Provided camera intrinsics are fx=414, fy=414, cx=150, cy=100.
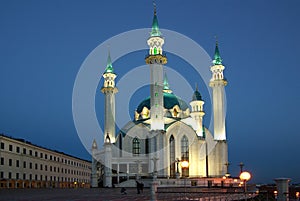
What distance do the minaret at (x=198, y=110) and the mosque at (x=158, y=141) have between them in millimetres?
35

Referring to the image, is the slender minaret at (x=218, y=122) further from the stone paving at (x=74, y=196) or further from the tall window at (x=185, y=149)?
the stone paving at (x=74, y=196)

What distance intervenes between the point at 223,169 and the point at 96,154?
20732 mm

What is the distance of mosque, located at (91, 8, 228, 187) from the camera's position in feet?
205

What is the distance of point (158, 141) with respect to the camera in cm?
6200

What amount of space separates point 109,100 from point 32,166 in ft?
55.2

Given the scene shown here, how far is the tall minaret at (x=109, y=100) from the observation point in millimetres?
70438

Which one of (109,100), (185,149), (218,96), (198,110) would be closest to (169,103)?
(198,110)

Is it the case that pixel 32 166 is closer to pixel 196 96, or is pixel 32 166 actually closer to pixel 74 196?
pixel 196 96

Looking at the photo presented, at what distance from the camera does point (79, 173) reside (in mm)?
99875

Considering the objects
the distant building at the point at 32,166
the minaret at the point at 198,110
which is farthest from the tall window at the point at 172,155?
the distant building at the point at 32,166

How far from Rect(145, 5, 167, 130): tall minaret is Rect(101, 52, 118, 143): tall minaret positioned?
9583 mm

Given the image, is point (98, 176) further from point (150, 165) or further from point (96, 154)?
point (150, 165)

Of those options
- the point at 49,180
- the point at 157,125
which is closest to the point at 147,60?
the point at 157,125

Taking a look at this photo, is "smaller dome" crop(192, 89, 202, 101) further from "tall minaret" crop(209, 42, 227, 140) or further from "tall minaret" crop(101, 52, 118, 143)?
"tall minaret" crop(101, 52, 118, 143)
